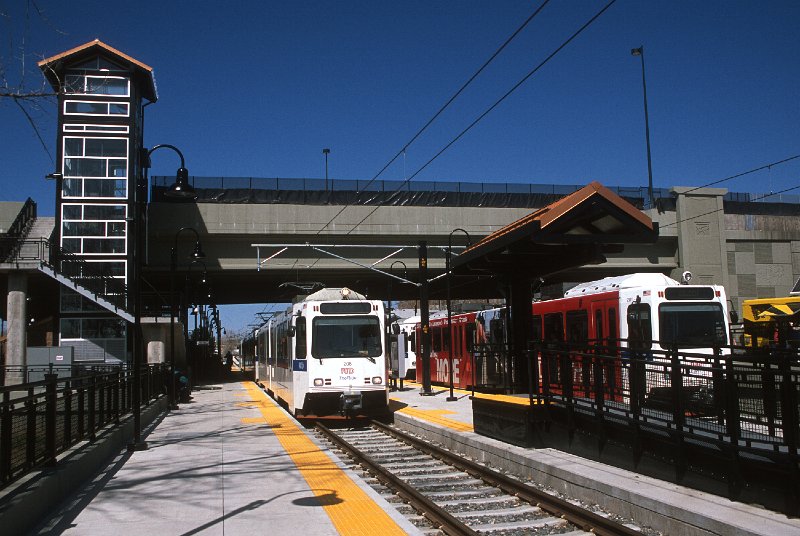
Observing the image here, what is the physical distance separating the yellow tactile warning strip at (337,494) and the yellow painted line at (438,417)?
295 cm

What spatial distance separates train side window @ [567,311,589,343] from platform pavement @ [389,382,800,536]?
15.2 feet

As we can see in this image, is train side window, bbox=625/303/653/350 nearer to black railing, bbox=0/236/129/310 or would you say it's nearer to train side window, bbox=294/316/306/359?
train side window, bbox=294/316/306/359

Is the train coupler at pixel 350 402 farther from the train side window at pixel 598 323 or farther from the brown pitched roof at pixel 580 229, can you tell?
the brown pitched roof at pixel 580 229

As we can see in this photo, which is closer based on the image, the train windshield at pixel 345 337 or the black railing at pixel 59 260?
the train windshield at pixel 345 337

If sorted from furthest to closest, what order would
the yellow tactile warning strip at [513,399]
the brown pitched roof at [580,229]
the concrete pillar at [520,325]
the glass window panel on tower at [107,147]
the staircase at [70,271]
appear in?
the glass window panel on tower at [107,147] → the staircase at [70,271] → the concrete pillar at [520,325] → the yellow tactile warning strip at [513,399] → the brown pitched roof at [580,229]

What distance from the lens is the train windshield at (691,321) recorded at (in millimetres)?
16172

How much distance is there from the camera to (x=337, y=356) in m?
19.1

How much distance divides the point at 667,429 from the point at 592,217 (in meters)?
3.87

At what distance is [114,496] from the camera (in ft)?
30.3

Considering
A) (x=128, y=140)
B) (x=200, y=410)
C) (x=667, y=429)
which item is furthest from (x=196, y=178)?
(x=667, y=429)

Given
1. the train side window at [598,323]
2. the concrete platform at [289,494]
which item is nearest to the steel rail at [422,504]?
the concrete platform at [289,494]

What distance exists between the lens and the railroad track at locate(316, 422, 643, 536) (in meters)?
8.00

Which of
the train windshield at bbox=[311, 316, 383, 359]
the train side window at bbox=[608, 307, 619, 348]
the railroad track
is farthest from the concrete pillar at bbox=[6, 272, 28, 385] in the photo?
the train side window at bbox=[608, 307, 619, 348]

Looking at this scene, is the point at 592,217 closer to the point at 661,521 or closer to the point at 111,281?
the point at 661,521
